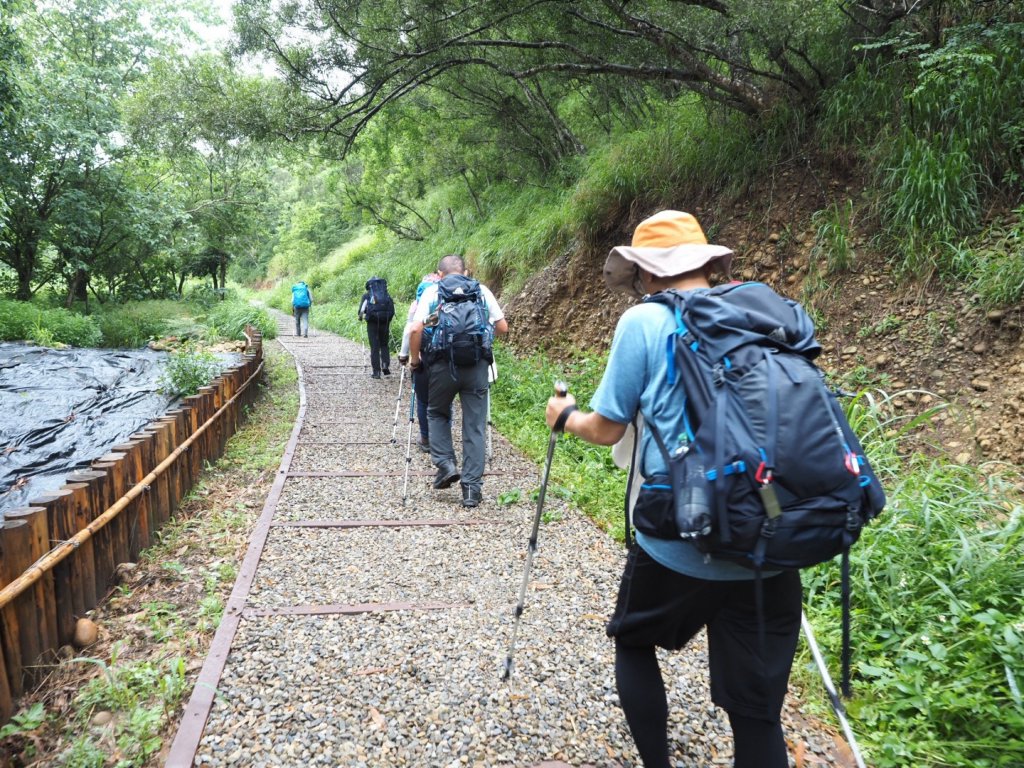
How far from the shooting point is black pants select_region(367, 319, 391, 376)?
10582 millimetres

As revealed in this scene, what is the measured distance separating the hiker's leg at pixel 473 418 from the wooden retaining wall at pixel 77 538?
2.11 m

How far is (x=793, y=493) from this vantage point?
1425 mm

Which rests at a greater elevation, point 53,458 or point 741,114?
point 741,114

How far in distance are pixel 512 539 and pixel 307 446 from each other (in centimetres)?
307

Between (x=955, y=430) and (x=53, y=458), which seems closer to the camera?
(x=955, y=430)

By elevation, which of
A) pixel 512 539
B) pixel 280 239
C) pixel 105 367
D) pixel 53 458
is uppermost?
pixel 280 239

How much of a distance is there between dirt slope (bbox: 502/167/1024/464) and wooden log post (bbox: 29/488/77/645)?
4893mm

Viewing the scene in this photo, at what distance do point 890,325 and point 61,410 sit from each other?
8.28 metres

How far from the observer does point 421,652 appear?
2.99 meters

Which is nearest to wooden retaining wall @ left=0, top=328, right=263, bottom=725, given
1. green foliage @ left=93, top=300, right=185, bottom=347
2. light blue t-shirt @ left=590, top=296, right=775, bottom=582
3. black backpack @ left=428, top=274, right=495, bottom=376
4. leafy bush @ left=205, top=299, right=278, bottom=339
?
black backpack @ left=428, top=274, right=495, bottom=376

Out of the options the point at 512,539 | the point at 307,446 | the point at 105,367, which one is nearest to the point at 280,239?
the point at 105,367

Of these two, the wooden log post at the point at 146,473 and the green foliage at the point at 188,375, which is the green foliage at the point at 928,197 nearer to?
the wooden log post at the point at 146,473

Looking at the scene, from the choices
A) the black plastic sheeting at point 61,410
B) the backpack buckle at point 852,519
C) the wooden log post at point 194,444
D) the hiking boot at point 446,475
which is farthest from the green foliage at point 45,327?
the backpack buckle at point 852,519

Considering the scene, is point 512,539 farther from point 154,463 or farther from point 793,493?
point 793,493
